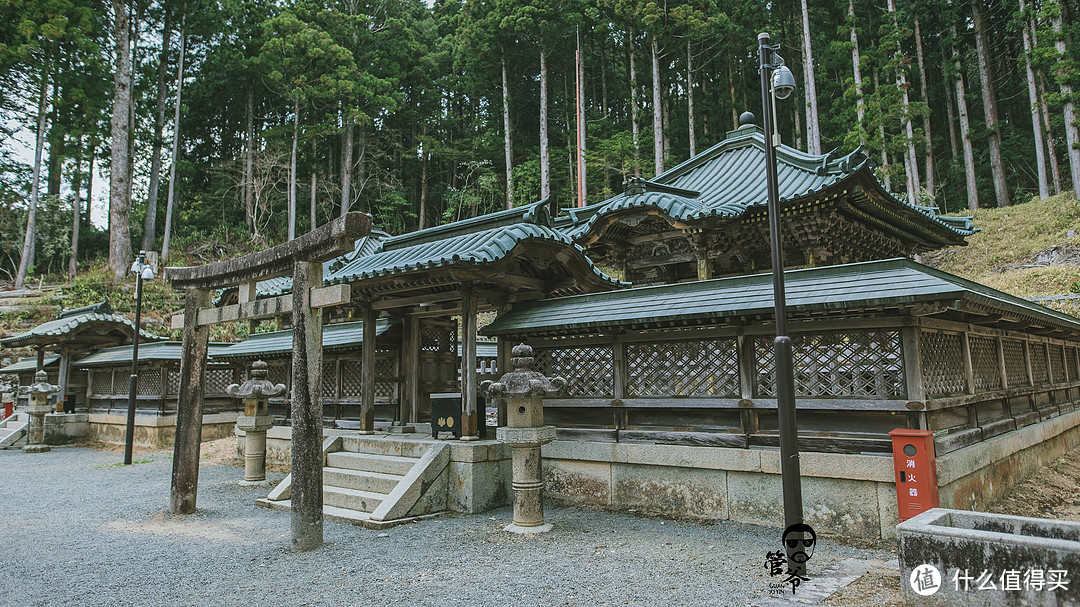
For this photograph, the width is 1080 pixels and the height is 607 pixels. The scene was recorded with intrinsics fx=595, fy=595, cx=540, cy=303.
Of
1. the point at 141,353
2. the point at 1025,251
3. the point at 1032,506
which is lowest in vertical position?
the point at 1032,506

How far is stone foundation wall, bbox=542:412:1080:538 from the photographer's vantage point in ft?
21.4

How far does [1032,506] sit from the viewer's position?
27.2 ft

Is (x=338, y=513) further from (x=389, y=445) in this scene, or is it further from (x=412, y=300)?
(x=412, y=300)

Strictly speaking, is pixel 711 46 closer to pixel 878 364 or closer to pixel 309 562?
pixel 878 364

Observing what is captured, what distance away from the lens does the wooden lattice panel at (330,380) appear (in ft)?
41.1

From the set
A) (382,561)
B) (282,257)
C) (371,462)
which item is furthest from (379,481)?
(282,257)

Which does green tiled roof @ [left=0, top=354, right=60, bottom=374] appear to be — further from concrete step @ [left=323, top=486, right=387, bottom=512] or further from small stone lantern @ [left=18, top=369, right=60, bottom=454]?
concrete step @ [left=323, top=486, right=387, bottom=512]

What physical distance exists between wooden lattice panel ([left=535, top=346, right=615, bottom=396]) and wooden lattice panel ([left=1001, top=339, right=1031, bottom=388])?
6.02m

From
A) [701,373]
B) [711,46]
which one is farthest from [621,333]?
[711,46]

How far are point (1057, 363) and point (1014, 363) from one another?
143 inches

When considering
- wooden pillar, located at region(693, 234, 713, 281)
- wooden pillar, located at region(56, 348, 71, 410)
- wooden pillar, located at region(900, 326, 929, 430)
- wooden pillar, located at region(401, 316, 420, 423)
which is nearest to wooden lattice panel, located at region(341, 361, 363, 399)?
wooden pillar, located at region(401, 316, 420, 423)

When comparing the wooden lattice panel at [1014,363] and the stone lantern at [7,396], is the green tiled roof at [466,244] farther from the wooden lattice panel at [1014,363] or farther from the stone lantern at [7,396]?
the stone lantern at [7,396]

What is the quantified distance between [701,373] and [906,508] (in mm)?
2732

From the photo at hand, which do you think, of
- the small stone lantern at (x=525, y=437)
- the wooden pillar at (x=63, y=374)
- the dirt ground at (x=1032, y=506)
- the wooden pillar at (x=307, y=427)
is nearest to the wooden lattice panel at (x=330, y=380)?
the wooden pillar at (x=307, y=427)
